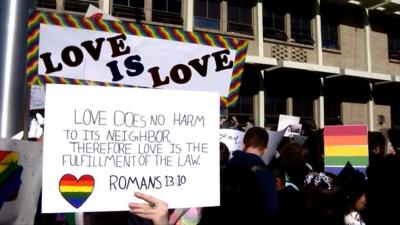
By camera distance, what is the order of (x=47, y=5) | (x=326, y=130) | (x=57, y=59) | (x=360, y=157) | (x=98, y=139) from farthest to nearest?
(x=47, y=5) < (x=326, y=130) < (x=360, y=157) < (x=57, y=59) < (x=98, y=139)

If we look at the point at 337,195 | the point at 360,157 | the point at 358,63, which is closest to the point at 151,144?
the point at 337,195

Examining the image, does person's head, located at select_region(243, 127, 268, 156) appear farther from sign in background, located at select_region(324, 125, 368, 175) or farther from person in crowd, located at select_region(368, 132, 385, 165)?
person in crowd, located at select_region(368, 132, 385, 165)

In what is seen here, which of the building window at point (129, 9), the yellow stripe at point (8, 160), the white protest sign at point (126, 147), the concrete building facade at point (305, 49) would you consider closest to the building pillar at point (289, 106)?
the concrete building facade at point (305, 49)

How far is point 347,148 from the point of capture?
468cm

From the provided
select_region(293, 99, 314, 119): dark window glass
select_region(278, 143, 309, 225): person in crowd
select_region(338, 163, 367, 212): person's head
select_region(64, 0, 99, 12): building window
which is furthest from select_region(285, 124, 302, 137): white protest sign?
select_region(293, 99, 314, 119): dark window glass

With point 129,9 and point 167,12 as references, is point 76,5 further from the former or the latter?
point 167,12

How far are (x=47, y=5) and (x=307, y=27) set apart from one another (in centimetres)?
920

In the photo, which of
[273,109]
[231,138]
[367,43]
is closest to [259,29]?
[273,109]

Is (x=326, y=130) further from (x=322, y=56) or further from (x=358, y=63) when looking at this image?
(x=358, y=63)

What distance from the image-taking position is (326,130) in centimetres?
492

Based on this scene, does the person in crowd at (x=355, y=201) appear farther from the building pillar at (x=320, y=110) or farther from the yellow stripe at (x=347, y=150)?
the building pillar at (x=320, y=110)

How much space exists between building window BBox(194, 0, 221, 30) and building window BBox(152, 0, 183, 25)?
0.65 meters

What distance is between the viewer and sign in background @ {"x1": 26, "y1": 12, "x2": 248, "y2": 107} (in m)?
3.01

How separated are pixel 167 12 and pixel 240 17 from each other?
274 centimetres
